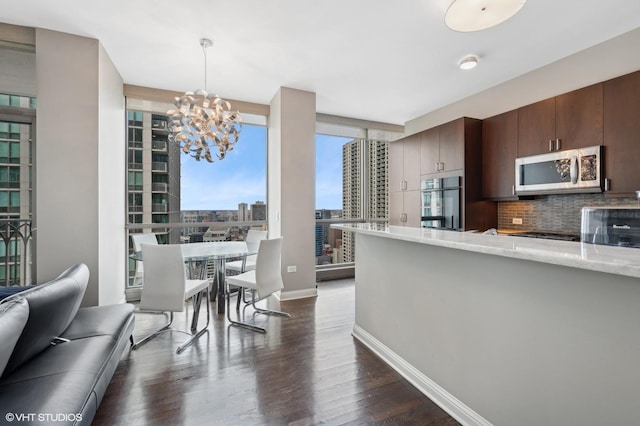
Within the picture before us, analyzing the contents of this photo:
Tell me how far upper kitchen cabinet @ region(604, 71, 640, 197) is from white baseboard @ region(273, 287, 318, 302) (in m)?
3.38

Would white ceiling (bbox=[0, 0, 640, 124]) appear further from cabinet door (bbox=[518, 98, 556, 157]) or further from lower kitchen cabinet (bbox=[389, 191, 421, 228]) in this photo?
lower kitchen cabinet (bbox=[389, 191, 421, 228])

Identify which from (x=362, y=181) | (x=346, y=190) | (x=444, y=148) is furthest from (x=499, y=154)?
(x=346, y=190)

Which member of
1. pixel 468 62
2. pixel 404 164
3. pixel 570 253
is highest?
pixel 468 62

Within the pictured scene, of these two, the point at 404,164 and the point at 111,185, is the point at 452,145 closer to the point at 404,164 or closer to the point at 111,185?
the point at 404,164

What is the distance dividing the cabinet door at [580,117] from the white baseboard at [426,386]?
268 centimetres

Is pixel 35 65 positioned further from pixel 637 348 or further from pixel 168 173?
pixel 637 348

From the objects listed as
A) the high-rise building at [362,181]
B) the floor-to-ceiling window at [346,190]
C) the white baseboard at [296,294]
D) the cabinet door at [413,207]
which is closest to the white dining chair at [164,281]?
the white baseboard at [296,294]

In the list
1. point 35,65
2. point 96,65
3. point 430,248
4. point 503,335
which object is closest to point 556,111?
point 430,248

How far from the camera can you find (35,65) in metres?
2.60

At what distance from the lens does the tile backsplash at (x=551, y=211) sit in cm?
290

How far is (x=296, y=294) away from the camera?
3.93m

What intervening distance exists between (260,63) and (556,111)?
3215mm

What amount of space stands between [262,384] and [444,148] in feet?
11.8

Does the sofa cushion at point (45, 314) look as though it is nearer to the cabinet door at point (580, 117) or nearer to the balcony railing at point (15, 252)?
the balcony railing at point (15, 252)
